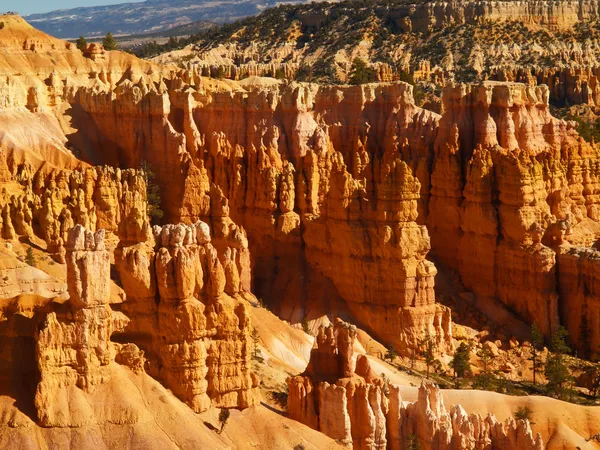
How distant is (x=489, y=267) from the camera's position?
257ft

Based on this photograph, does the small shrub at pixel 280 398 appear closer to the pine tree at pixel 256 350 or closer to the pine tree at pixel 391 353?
the pine tree at pixel 256 350

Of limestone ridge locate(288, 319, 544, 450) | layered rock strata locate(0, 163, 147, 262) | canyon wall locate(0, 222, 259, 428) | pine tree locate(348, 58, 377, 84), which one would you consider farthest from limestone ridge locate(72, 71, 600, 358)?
pine tree locate(348, 58, 377, 84)

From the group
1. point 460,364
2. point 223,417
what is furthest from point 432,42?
point 223,417

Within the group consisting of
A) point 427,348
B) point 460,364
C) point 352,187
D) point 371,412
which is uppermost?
point 352,187

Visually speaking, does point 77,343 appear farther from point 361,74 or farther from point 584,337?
point 361,74

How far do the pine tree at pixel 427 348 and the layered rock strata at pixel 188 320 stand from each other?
20.7 meters

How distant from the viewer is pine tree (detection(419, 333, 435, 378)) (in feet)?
222

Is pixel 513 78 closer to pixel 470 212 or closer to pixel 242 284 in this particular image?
pixel 470 212

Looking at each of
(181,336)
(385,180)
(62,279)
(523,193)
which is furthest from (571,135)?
(181,336)

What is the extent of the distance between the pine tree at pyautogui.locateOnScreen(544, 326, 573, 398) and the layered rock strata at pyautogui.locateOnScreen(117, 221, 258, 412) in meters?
20.9

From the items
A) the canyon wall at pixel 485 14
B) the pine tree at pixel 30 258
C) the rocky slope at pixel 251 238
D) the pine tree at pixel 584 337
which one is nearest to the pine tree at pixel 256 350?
the rocky slope at pixel 251 238

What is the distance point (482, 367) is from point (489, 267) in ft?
33.4

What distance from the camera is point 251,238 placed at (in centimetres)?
7825

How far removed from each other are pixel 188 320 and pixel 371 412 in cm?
735
